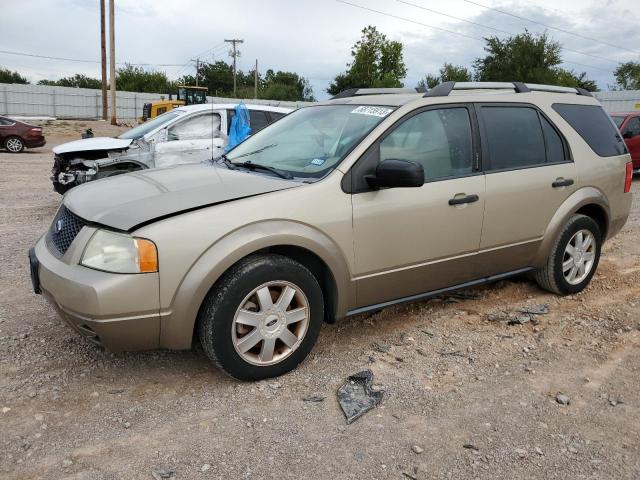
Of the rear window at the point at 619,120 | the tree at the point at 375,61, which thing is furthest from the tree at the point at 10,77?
the rear window at the point at 619,120

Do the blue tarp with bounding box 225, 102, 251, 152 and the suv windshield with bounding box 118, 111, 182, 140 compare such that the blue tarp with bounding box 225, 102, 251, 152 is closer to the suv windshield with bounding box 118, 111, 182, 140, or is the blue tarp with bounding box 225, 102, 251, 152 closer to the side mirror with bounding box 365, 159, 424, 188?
the suv windshield with bounding box 118, 111, 182, 140

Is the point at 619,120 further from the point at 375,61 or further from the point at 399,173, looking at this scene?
the point at 375,61

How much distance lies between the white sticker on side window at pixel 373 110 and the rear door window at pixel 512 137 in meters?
0.83

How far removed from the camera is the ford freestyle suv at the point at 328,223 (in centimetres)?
304

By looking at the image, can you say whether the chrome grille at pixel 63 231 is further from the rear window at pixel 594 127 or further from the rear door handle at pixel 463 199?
the rear window at pixel 594 127

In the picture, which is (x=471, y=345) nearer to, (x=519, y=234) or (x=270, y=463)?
(x=519, y=234)

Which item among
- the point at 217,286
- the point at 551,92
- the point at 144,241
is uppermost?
the point at 551,92

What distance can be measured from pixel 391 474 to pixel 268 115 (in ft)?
26.0

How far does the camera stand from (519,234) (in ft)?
14.7

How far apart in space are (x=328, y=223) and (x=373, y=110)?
40.0 inches

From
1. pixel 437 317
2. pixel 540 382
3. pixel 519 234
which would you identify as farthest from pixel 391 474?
pixel 519 234

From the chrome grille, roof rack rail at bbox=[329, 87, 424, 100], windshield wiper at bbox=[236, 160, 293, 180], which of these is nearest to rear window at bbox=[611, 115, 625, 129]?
roof rack rail at bbox=[329, 87, 424, 100]

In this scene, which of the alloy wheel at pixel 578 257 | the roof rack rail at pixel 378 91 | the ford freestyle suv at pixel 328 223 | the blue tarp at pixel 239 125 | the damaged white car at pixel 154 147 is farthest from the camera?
the blue tarp at pixel 239 125

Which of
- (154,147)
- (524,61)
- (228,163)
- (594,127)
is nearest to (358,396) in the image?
(228,163)
